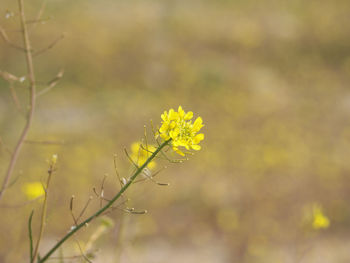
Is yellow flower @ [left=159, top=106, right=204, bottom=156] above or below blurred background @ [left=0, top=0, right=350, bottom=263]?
below

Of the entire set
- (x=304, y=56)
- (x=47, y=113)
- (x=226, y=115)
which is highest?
(x=304, y=56)

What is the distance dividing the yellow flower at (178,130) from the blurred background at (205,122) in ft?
3.04

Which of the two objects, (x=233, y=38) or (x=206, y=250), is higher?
(x=233, y=38)

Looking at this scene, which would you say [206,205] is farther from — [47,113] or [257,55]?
[257,55]

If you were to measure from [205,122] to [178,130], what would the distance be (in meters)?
8.30

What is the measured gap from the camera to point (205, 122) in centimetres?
948

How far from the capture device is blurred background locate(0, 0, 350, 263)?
627cm

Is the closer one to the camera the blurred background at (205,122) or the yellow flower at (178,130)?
the yellow flower at (178,130)

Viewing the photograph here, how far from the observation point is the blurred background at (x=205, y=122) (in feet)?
20.6

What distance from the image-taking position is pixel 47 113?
32.8 ft

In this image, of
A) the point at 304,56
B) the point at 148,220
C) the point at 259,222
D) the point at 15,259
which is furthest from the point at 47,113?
the point at 304,56

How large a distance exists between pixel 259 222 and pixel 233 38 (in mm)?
8687

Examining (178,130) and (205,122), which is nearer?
(178,130)

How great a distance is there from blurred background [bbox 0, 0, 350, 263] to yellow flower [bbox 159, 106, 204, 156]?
0.93m
